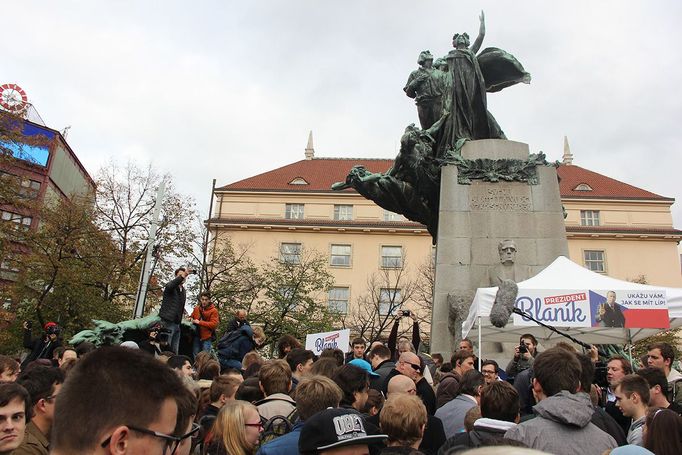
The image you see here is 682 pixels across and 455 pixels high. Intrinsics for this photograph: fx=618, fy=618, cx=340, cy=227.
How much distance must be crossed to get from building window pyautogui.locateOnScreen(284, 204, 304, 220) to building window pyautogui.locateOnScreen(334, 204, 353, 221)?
3407 mm

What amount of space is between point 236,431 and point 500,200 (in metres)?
9.65

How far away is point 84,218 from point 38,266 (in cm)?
310

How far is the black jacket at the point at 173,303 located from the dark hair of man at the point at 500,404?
7322 mm

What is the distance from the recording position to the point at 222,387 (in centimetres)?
538

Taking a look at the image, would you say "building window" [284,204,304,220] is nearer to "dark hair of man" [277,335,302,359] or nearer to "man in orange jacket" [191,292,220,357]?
"man in orange jacket" [191,292,220,357]

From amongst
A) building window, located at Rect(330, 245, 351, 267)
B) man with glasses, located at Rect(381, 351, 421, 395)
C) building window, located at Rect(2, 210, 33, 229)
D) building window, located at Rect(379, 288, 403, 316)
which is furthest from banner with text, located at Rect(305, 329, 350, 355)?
building window, located at Rect(330, 245, 351, 267)

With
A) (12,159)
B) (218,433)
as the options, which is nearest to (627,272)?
(12,159)

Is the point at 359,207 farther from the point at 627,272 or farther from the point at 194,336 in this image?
the point at 194,336

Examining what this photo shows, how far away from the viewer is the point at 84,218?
28422mm

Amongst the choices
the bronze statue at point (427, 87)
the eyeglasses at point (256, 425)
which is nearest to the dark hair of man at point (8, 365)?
the eyeglasses at point (256, 425)

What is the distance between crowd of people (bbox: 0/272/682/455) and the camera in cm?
206

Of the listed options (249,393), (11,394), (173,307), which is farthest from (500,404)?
(173,307)

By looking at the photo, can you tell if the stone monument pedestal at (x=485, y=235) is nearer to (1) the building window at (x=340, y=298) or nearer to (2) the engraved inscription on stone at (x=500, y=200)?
(2) the engraved inscription on stone at (x=500, y=200)

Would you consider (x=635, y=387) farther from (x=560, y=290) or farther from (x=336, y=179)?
(x=336, y=179)
